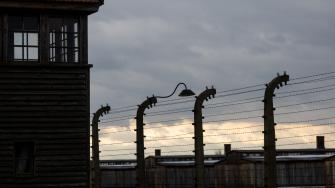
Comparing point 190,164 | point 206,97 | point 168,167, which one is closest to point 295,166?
point 190,164

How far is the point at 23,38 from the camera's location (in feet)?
80.0

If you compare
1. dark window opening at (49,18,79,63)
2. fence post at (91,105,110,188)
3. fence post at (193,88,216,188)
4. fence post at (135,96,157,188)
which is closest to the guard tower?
dark window opening at (49,18,79,63)

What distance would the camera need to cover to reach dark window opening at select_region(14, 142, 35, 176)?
24188 millimetres

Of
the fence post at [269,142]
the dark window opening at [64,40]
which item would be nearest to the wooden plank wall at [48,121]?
the dark window opening at [64,40]

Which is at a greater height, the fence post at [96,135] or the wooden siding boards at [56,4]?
the wooden siding boards at [56,4]

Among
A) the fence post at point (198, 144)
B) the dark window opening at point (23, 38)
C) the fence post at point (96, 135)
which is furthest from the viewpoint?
the fence post at point (96, 135)

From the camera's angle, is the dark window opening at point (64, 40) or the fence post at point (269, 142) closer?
the fence post at point (269, 142)

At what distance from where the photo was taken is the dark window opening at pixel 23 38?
24.3m

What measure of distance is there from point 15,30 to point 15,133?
3.23m

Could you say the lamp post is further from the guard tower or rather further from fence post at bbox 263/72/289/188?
fence post at bbox 263/72/289/188

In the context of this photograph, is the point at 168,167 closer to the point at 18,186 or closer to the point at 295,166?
the point at 295,166

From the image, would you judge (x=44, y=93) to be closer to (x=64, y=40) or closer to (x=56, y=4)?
(x=64, y=40)

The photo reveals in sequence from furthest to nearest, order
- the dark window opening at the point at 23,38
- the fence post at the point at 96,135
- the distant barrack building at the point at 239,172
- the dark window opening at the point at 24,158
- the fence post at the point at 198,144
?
the distant barrack building at the point at 239,172
the fence post at the point at 96,135
the dark window opening at the point at 23,38
the dark window opening at the point at 24,158
the fence post at the point at 198,144

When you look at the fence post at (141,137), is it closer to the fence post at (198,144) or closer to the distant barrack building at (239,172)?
the fence post at (198,144)
